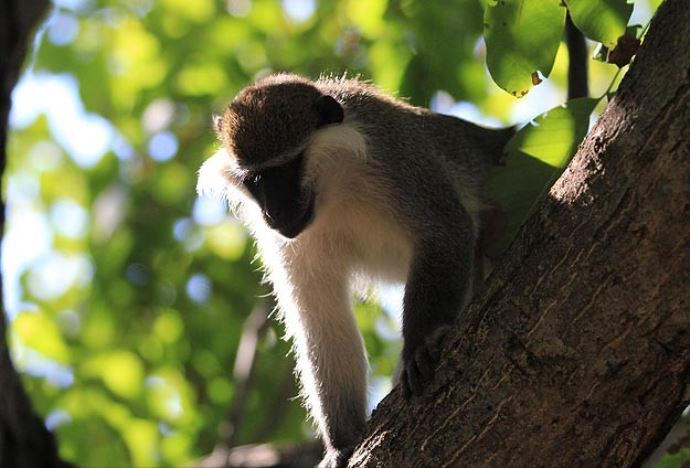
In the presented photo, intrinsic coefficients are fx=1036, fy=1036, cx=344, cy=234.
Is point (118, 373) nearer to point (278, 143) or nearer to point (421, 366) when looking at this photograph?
point (278, 143)

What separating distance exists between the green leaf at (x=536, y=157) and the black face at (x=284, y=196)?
0.96m

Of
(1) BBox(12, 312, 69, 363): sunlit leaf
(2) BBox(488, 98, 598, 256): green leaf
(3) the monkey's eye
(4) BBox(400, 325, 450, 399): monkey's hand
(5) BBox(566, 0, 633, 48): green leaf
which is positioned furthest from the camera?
(1) BBox(12, 312, 69, 363): sunlit leaf

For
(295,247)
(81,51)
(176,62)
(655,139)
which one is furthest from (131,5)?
(655,139)

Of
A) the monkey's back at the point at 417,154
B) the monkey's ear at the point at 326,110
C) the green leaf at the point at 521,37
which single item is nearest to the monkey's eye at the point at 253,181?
the monkey's ear at the point at 326,110

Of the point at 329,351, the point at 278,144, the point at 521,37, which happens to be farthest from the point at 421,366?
the point at 278,144

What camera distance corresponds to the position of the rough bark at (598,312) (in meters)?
2.74

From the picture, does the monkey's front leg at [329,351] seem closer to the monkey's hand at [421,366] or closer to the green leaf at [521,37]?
the monkey's hand at [421,366]

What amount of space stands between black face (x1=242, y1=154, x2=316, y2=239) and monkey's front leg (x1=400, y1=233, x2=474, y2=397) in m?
0.52

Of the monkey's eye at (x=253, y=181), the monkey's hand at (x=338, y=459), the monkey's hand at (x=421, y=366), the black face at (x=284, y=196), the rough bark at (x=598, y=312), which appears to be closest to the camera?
the rough bark at (x=598, y=312)

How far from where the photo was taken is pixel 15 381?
4.83m

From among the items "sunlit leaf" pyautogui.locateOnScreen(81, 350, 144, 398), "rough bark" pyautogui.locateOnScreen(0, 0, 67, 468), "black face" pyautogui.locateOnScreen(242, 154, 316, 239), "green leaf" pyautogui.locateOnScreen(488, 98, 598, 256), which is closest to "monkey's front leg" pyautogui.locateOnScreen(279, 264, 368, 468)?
"black face" pyautogui.locateOnScreen(242, 154, 316, 239)

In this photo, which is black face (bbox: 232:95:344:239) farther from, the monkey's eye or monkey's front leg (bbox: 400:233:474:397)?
monkey's front leg (bbox: 400:233:474:397)

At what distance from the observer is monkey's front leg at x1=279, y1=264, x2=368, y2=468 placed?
Result: 471 centimetres

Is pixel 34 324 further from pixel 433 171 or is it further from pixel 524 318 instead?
pixel 524 318
